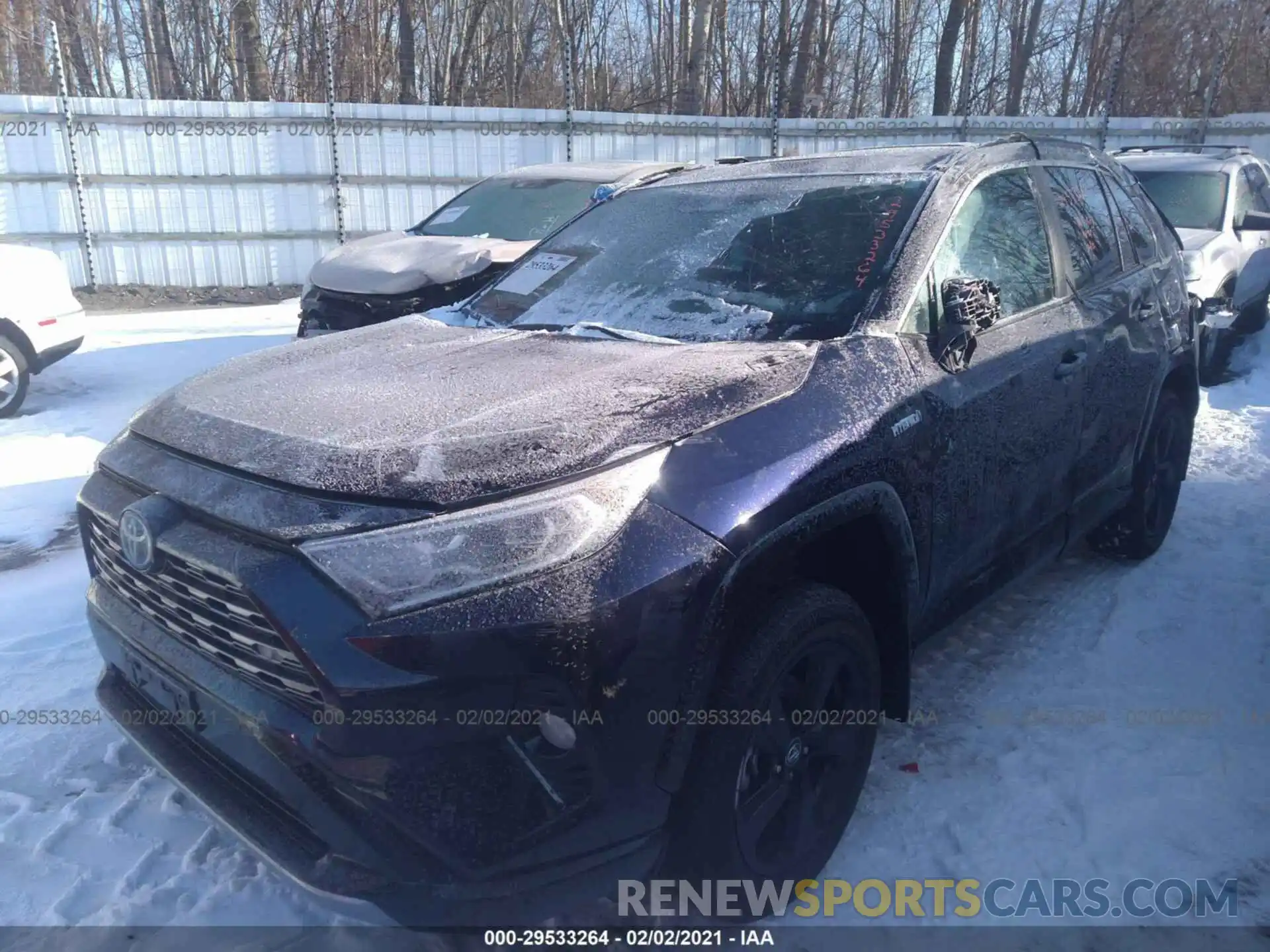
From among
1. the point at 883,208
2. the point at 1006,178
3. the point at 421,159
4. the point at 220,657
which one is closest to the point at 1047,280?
the point at 1006,178

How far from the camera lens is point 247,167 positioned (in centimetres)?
1255

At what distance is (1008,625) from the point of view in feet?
12.6

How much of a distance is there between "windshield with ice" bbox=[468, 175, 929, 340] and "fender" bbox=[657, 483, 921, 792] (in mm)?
550

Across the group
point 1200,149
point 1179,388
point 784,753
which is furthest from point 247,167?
point 784,753

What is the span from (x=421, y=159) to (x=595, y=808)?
1265 centimetres

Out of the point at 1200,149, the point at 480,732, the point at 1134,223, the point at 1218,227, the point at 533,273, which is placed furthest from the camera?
the point at 1200,149

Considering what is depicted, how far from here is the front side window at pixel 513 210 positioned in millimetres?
7391

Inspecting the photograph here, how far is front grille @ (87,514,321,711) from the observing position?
1.82m

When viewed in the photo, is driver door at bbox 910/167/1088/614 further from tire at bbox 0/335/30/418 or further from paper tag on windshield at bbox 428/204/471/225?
tire at bbox 0/335/30/418

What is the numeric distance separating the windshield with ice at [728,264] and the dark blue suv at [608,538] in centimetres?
1

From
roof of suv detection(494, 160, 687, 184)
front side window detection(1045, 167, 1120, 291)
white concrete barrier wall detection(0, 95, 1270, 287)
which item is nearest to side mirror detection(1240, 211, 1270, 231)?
roof of suv detection(494, 160, 687, 184)

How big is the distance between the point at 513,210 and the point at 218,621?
20.4 feet

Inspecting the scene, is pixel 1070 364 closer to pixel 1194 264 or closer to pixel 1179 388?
pixel 1179 388

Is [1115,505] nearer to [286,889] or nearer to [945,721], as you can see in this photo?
[945,721]
